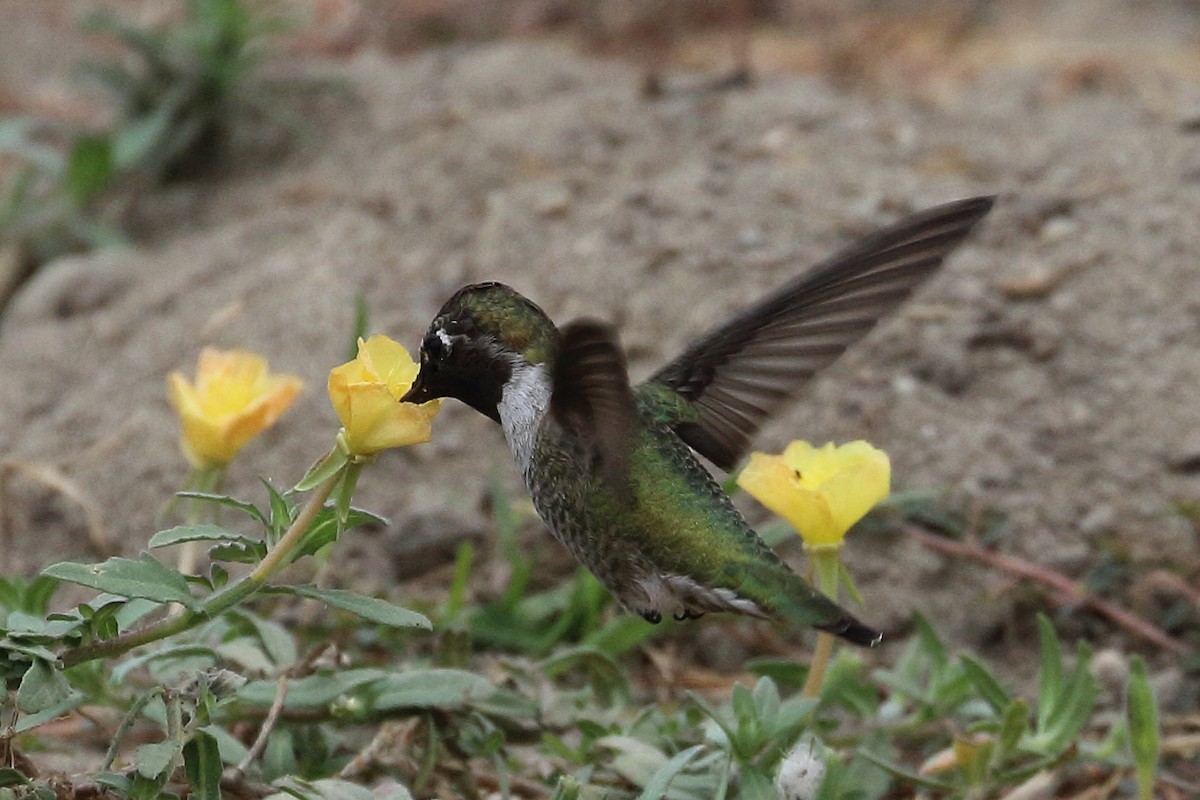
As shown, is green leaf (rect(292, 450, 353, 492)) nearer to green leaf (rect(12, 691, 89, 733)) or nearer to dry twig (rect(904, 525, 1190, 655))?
green leaf (rect(12, 691, 89, 733))

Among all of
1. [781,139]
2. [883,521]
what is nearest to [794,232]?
[781,139]

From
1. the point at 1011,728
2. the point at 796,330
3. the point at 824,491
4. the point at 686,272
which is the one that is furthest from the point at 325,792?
the point at 686,272

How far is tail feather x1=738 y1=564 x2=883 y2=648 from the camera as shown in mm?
2193

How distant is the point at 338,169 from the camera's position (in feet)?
17.3

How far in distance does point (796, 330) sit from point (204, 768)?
1116 millimetres

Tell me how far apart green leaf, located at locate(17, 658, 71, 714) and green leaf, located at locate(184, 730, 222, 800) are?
0.65ft

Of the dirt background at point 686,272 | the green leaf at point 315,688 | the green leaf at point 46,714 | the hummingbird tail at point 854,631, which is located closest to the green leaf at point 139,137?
the dirt background at point 686,272

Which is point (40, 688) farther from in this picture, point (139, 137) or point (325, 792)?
point (139, 137)

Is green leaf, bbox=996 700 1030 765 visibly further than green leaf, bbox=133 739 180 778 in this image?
Yes

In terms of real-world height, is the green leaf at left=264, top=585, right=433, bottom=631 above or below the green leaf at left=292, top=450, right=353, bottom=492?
below

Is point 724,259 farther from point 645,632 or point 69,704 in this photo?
point 69,704

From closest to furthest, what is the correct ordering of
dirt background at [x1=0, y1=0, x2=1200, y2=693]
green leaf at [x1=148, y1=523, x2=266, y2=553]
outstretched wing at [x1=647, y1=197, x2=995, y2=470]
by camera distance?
green leaf at [x1=148, y1=523, x2=266, y2=553]
outstretched wing at [x1=647, y1=197, x2=995, y2=470]
dirt background at [x1=0, y1=0, x2=1200, y2=693]

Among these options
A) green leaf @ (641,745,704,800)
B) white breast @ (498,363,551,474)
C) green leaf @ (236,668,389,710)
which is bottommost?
green leaf @ (641,745,704,800)

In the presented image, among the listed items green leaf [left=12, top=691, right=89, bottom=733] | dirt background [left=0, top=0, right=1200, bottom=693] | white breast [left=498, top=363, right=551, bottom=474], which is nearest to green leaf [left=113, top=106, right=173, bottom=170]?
dirt background [left=0, top=0, right=1200, bottom=693]
